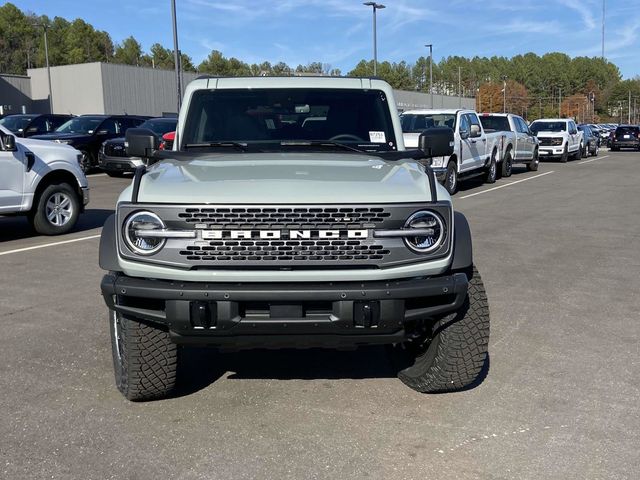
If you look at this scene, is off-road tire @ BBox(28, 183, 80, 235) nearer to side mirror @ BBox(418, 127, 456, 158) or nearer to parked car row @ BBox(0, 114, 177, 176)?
side mirror @ BBox(418, 127, 456, 158)

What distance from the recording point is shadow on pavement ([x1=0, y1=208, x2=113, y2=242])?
33.6ft

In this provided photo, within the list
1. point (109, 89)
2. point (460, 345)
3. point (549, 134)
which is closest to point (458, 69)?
point (109, 89)

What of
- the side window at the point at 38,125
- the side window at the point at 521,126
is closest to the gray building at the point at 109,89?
the side window at the point at 38,125

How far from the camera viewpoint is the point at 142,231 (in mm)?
3402

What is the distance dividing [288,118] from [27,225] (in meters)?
7.96

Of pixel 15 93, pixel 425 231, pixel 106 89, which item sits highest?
pixel 15 93

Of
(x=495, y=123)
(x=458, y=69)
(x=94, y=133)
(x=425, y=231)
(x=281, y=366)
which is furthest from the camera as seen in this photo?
(x=458, y=69)

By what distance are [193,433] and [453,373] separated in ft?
4.76

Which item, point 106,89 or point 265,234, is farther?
point 106,89

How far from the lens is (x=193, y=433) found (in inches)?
141

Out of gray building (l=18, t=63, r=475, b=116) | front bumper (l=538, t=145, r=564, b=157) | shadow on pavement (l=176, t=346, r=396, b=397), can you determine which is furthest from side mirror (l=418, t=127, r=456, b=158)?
gray building (l=18, t=63, r=475, b=116)

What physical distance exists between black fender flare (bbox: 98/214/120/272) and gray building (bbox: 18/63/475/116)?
160 ft

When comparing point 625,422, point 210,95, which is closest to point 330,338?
point 625,422

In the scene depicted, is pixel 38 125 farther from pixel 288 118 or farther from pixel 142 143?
pixel 288 118
